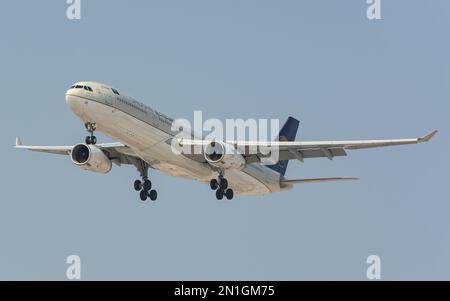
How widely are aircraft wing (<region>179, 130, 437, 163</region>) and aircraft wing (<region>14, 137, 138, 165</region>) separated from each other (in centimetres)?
481

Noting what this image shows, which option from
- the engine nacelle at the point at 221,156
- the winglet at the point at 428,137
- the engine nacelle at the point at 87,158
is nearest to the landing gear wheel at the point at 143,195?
the engine nacelle at the point at 87,158

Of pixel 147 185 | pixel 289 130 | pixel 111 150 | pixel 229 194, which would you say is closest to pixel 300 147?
pixel 229 194

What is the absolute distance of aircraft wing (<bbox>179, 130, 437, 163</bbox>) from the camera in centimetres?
5822

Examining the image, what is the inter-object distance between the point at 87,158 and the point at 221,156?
26.8 feet

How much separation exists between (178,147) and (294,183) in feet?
35.0

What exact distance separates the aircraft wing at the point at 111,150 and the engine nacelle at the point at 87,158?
4.91 ft

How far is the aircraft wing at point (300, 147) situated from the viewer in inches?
2292

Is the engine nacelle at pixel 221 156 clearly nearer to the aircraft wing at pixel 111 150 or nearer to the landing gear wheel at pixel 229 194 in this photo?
the landing gear wheel at pixel 229 194

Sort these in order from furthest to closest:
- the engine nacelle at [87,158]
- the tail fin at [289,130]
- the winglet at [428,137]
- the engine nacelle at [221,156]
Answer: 1. the tail fin at [289,130]
2. the engine nacelle at [87,158]
3. the engine nacelle at [221,156]
4. the winglet at [428,137]

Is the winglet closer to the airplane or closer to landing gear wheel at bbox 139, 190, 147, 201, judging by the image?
the airplane

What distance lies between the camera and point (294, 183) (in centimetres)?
6662
